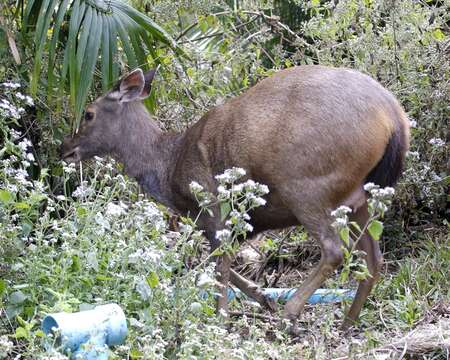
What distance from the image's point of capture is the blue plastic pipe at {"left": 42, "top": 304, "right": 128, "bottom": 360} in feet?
15.7

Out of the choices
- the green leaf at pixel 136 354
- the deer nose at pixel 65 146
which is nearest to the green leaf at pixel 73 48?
the deer nose at pixel 65 146

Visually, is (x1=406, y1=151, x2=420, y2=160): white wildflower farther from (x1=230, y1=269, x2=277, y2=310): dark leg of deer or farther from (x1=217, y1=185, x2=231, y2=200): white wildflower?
(x1=217, y1=185, x2=231, y2=200): white wildflower

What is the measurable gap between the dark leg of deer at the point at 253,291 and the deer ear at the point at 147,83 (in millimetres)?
1666

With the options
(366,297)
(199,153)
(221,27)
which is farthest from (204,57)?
(366,297)

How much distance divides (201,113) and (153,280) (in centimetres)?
413

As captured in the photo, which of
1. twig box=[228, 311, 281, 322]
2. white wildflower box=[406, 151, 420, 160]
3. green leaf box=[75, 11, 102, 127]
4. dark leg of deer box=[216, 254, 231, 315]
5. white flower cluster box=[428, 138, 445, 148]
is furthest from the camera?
white flower cluster box=[428, 138, 445, 148]

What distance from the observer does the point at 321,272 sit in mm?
6906

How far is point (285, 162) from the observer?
6887 mm

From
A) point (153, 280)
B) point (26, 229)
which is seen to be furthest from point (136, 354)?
point (26, 229)

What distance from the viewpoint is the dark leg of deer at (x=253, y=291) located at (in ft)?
25.0

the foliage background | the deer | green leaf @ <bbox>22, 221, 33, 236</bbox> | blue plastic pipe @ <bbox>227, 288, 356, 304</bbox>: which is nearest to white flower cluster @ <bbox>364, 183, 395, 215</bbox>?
the foliage background

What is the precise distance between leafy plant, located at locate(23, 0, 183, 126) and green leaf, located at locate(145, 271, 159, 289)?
240cm

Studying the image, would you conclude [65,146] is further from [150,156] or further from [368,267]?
[368,267]

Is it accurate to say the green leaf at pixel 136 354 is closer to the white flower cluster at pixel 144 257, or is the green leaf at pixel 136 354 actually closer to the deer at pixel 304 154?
the white flower cluster at pixel 144 257
